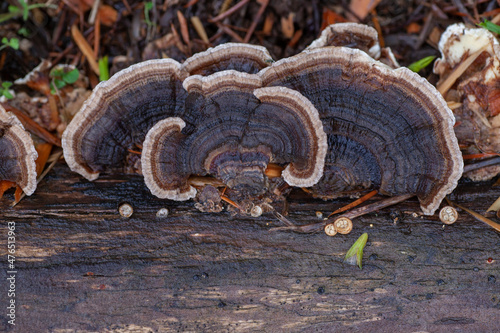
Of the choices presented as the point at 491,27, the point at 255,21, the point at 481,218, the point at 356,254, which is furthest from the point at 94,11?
the point at 481,218

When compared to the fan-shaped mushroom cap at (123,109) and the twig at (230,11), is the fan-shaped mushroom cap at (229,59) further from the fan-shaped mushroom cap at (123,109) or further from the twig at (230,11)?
the twig at (230,11)

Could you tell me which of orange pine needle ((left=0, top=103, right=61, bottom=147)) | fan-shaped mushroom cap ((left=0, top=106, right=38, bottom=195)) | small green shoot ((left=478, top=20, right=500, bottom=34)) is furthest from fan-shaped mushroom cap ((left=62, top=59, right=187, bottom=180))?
small green shoot ((left=478, top=20, right=500, bottom=34))

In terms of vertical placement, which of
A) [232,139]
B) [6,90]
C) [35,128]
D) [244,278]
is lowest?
[244,278]

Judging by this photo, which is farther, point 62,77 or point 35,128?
point 62,77

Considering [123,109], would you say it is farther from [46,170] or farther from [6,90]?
[6,90]

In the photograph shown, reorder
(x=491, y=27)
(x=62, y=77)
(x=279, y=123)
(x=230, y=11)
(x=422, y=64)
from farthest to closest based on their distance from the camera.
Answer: (x=230, y=11), (x=62, y=77), (x=422, y=64), (x=491, y=27), (x=279, y=123)

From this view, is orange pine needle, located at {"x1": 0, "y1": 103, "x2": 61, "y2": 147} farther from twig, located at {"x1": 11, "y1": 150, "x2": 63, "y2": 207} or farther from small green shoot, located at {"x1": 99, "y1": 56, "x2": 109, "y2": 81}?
small green shoot, located at {"x1": 99, "y1": 56, "x2": 109, "y2": 81}

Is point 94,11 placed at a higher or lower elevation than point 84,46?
higher
